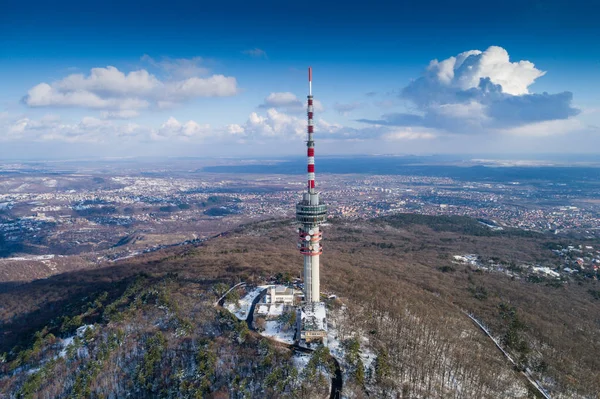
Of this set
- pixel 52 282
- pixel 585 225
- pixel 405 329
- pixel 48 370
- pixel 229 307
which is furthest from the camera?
pixel 585 225

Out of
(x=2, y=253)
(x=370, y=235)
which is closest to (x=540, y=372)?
(x=370, y=235)

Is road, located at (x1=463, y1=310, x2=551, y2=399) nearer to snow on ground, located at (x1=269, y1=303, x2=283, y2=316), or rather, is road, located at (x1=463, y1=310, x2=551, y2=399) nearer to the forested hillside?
the forested hillside

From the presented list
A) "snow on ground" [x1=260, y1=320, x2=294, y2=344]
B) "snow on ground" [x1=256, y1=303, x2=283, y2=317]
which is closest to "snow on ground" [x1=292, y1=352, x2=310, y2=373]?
"snow on ground" [x1=260, y1=320, x2=294, y2=344]

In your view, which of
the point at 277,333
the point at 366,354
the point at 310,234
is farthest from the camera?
the point at 310,234

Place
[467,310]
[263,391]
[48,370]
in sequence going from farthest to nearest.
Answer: [467,310] → [48,370] → [263,391]

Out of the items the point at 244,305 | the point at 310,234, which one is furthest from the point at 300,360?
the point at 310,234

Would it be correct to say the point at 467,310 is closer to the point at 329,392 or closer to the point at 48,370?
the point at 329,392

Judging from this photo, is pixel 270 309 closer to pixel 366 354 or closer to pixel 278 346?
pixel 278 346
